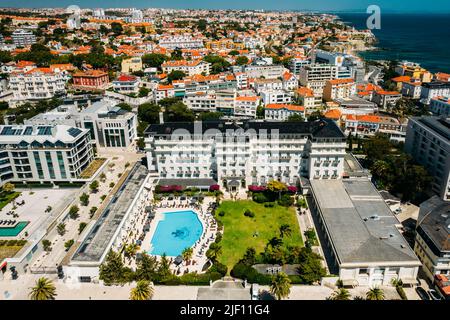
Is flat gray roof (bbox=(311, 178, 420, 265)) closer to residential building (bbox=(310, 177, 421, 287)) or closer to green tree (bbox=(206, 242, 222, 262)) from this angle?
residential building (bbox=(310, 177, 421, 287))

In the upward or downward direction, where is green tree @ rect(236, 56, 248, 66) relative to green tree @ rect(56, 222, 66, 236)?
upward

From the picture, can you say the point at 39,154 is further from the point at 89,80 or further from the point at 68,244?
the point at 89,80

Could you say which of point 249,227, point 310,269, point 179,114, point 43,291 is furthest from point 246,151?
point 43,291

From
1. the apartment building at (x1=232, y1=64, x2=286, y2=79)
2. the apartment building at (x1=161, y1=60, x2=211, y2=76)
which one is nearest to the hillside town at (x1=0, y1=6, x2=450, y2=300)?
the apartment building at (x1=232, y1=64, x2=286, y2=79)

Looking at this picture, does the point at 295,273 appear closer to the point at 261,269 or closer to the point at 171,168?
the point at 261,269
